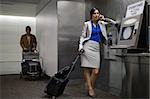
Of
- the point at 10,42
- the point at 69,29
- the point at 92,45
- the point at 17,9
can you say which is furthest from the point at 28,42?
the point at 92,45

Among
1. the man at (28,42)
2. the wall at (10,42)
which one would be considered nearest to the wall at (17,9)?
the wall at (10,42)

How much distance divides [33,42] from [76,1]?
2.17m

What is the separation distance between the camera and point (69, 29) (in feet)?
17.8

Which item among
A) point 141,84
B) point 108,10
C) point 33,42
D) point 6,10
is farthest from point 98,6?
point 6,10

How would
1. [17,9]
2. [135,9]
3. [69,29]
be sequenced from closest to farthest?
1. [135,9]
2. [69,29]
3. [17,9]

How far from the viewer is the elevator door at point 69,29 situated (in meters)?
5.36

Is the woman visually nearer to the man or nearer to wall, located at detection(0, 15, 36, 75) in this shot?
the man

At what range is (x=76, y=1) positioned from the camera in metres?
5.48

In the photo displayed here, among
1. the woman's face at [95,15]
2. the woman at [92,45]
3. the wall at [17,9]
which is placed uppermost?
the wall at [17,9]

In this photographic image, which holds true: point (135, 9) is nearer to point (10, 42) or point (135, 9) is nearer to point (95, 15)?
point (95, 15)

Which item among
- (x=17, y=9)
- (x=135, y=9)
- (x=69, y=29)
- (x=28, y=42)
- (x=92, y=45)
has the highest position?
(x=17, y=9)

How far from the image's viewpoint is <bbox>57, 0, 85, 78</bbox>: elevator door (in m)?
5.36

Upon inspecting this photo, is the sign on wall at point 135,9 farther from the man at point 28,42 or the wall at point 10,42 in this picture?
the wall at point 10,42

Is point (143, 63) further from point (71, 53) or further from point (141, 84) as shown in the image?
point (71, 53)
